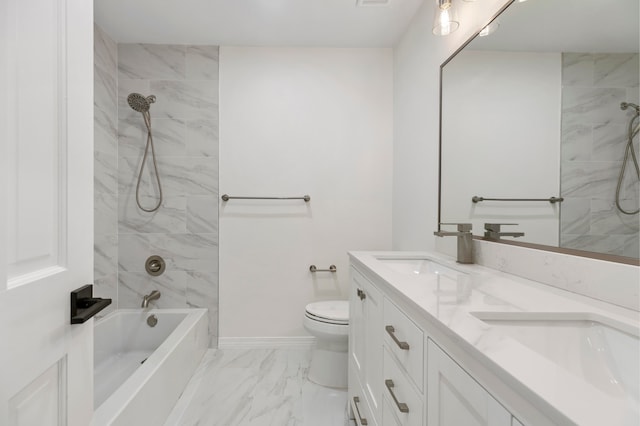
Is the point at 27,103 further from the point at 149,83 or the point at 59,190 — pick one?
the point at 149,83

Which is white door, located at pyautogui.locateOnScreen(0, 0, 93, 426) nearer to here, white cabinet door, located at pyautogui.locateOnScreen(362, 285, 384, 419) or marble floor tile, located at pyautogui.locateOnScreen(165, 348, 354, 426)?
white cabinet door, located at pyautogui.locateOnScreen(362, 285, 384, 419)

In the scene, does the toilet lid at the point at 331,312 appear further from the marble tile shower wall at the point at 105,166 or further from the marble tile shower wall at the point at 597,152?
the marble tile shower wall at the point at 105,166

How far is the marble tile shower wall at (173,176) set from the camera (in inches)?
98.6

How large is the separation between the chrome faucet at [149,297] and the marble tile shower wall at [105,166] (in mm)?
230

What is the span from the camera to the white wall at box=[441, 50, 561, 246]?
1080 millimetres

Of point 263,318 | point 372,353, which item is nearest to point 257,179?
point 263,318

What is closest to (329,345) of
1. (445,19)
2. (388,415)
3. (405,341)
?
(388,415)

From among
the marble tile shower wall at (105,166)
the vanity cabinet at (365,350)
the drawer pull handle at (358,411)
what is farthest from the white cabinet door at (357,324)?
the marble tile shower wall at (105,166)

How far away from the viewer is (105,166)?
2.35 metres

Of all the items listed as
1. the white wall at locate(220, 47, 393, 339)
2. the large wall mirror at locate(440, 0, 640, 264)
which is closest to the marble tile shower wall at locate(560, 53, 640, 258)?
the large wall mirror at locate(440, 0, 640, 264)

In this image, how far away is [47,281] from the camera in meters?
0.63

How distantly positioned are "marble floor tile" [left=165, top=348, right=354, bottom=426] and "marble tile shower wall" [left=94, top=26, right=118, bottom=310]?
960 mm

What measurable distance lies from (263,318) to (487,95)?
2114 millimetres

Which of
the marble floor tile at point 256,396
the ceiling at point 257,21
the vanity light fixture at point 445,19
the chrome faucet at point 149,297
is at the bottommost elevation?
the marble floor tile at point 256,396
